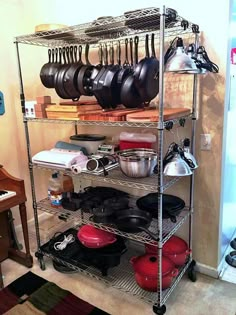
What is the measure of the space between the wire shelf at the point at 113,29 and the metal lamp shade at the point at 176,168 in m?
0.76

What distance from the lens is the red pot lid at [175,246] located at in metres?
1.97

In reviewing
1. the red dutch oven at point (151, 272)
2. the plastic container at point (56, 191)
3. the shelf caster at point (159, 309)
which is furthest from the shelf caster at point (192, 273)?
the plastic container at point (56, 191)

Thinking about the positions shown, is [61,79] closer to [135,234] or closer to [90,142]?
[90,142]

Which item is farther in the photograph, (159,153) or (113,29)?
(113,29)

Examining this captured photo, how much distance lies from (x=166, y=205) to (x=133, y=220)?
9.7 inches

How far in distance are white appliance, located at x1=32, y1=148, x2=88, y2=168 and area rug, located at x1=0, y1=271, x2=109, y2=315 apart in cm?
90

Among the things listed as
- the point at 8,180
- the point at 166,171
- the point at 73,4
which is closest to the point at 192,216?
the point at 166,171

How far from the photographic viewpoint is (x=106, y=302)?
6.21 ft

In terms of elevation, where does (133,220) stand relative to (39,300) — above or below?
above

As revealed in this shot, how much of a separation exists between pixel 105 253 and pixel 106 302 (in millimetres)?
316

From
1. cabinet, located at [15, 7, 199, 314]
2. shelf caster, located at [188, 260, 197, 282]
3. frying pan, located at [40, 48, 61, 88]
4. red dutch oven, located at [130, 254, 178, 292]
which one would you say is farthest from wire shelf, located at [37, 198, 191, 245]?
frying pan, located at [40, 48, 61, 88]

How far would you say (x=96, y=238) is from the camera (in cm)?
201

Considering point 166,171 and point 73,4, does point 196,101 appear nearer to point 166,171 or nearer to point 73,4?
point 166,171

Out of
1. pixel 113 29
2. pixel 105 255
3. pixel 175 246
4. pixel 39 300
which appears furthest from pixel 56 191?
pixel 113 29
